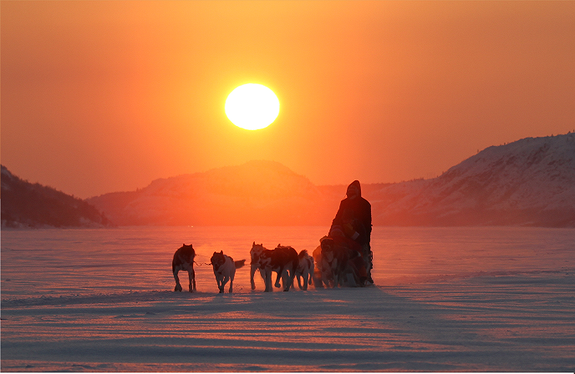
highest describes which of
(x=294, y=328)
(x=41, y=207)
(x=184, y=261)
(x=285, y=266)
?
(x=41, y=207)

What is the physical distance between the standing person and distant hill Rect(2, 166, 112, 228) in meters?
120

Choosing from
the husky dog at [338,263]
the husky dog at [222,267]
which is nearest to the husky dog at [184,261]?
the husky dog at [222,267]

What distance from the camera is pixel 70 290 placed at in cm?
1451

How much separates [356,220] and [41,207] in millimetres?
141670

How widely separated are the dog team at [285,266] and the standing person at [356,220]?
1.49ft

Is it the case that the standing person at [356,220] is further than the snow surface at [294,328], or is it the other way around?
the standing person at [356,220]

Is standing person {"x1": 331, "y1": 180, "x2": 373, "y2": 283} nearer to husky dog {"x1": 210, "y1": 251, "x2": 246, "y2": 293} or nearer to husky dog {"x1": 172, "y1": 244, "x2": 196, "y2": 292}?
husky dog {"x1": 210, "y1": 251, "x2": 246, "y2": 293}

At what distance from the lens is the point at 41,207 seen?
5758 inches

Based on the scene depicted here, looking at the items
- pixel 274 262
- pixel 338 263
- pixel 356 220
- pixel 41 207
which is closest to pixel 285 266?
pixel 274 262

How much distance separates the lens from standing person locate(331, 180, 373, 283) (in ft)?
51.0

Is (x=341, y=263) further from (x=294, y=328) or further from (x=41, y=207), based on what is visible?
(x=41, y=207)

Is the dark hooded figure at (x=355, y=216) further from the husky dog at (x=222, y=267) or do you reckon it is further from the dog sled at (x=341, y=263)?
the husky dog at (x=222, y=267)

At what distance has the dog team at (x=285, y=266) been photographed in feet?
46.2

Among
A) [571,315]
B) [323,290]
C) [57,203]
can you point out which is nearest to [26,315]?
[323,290]
